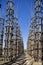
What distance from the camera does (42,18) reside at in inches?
1359

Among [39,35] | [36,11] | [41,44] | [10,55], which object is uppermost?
[36,11]

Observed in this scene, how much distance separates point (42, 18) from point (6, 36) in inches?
494

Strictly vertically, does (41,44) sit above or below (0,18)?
below

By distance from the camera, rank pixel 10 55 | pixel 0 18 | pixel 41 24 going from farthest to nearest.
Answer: pixel 0 18
pixel 10 55
pixel 41 24

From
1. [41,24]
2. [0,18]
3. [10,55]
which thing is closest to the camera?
[41,24]

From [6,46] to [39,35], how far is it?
1127cm

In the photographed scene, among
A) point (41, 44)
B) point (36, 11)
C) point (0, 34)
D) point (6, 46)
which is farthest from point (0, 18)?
point (41, 44)

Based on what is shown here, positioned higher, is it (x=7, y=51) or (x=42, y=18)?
(x=42, y=18)

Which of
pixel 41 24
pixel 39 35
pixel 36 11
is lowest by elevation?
pixel 39 35

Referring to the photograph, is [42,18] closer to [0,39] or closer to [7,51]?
[7,51]

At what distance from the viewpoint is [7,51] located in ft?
134

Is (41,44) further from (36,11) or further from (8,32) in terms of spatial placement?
(8,32)

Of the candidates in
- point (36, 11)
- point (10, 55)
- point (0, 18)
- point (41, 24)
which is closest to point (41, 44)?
point (41, 24)

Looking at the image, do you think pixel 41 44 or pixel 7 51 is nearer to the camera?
pixel 41 44
